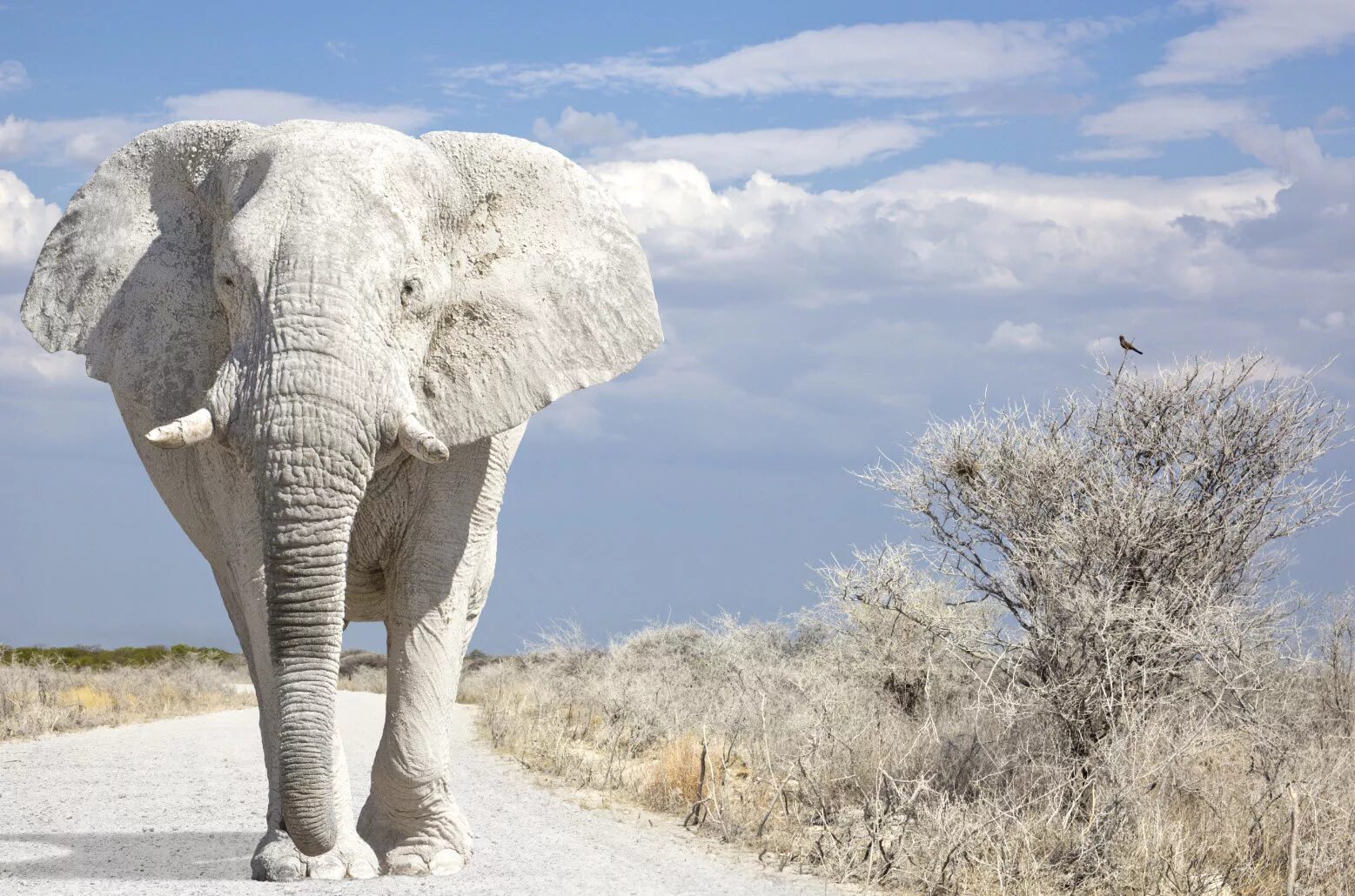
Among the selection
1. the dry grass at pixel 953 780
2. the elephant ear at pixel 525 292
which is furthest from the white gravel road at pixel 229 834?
the elephant ear at pixel 525 292

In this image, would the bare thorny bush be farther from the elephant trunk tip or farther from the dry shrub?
the dry shrub

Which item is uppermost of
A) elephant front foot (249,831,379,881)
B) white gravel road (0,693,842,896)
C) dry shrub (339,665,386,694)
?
dry shrub (339,665,386,694)

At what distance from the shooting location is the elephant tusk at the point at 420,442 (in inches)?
249

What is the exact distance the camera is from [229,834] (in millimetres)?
10109

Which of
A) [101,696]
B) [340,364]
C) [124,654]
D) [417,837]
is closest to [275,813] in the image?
[417,837]

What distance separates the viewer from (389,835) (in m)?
7.96

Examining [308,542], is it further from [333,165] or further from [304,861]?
[304,861]

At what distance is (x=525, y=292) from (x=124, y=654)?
34153 mm

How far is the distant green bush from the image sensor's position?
3439 cm

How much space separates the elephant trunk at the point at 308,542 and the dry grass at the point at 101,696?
11.8m

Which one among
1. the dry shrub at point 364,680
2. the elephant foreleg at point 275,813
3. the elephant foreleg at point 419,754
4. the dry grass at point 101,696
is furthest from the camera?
the dry shrub at point 364,680

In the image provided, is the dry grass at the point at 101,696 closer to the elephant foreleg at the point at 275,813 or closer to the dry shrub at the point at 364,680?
the dry shrub at the point at 364,680

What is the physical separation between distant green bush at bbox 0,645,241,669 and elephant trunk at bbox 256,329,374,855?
28375 mm

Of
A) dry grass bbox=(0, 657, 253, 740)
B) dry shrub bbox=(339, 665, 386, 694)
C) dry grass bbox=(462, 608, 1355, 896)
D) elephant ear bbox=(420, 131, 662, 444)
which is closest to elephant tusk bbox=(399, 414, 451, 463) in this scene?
elephant ear bbox=(420, 131, 662, 444)
